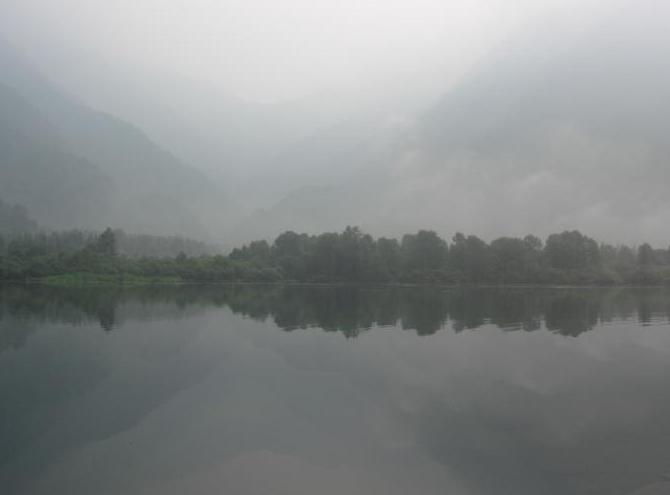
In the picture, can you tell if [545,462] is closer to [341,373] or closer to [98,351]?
[341,373]

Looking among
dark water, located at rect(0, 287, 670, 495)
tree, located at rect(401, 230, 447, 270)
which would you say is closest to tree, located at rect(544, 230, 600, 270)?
tree, located at rect(401, 230, 447, 270)

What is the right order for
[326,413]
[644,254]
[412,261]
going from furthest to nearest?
1. [644,254]
2. [412,261]
3. [326,413]

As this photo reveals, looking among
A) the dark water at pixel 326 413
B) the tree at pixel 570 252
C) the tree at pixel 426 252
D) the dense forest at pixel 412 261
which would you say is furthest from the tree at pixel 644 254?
the dark water at pixel 326 413

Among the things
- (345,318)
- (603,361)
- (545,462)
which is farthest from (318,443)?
(345,318)

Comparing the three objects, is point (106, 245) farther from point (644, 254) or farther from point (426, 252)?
point (644, 254)

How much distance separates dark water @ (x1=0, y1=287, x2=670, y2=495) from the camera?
34.5ft

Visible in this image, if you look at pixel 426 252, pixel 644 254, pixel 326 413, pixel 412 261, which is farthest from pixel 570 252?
pixel 326 413

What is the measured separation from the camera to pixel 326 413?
49.4ft

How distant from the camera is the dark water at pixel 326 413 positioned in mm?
10508

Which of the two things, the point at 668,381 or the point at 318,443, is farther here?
the point at 668,381

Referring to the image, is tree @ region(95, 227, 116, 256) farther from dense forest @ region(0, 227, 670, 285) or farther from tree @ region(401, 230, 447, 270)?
tree @ region(401, 230, 447, 270)

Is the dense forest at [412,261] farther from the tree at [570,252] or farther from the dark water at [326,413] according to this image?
the dark water at [326,413]

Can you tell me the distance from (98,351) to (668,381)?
23.9 meters

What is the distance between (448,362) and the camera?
2262cm
